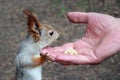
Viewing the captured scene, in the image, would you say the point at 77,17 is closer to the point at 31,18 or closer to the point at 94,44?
the point at 94,44

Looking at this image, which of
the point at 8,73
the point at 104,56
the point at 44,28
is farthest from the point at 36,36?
the point at 8,73

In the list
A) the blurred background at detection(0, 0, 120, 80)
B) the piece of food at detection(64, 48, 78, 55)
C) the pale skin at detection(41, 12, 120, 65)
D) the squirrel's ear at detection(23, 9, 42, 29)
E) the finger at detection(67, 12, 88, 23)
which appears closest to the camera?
the squirrel's ear at detection(23, 9, 42, 29)

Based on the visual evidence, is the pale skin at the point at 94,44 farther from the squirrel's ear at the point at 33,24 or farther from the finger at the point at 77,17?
the squirrel's ear at the point at 33,24

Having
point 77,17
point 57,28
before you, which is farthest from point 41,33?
point 57,28

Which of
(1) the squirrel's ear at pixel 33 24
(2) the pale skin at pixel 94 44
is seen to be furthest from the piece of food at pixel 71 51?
(1) the squirrel's ear at pixel 33 24

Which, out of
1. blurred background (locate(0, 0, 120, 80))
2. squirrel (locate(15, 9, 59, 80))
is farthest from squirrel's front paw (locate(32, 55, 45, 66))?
blurred background (locate(0, 0, 120, 80))

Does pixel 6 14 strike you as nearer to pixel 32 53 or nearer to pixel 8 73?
pixel 8 73

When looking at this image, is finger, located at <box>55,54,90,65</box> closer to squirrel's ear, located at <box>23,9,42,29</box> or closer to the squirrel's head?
the squirrel's head
